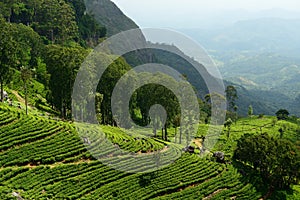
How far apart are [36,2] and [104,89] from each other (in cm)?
6925

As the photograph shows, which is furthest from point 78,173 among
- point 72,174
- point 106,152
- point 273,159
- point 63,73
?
point 273,159

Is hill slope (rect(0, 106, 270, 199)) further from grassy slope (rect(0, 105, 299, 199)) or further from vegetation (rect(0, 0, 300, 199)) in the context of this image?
vegetation (rect(0, 0, 300, 199))

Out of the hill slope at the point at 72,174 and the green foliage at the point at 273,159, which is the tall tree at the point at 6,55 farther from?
the green foliage at the point at 273,159

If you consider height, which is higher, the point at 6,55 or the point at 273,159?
Result: the point at 6,55

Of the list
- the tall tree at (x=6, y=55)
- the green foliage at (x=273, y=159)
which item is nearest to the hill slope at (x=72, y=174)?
the green foliage at (x=273, y=159)

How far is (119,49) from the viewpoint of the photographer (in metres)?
167

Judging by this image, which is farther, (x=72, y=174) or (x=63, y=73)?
(x=63, y=73)

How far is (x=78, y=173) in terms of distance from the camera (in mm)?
48562

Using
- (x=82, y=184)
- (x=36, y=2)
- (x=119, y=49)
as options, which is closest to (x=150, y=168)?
(x=82, y=184)

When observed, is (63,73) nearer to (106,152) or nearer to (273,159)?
(106,152)

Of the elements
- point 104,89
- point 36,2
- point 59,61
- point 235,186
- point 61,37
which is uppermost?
point 36,2

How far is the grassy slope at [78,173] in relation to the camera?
44.2 m

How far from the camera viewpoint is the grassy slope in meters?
44.2

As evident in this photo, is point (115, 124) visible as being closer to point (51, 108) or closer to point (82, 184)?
point (51, 108)
